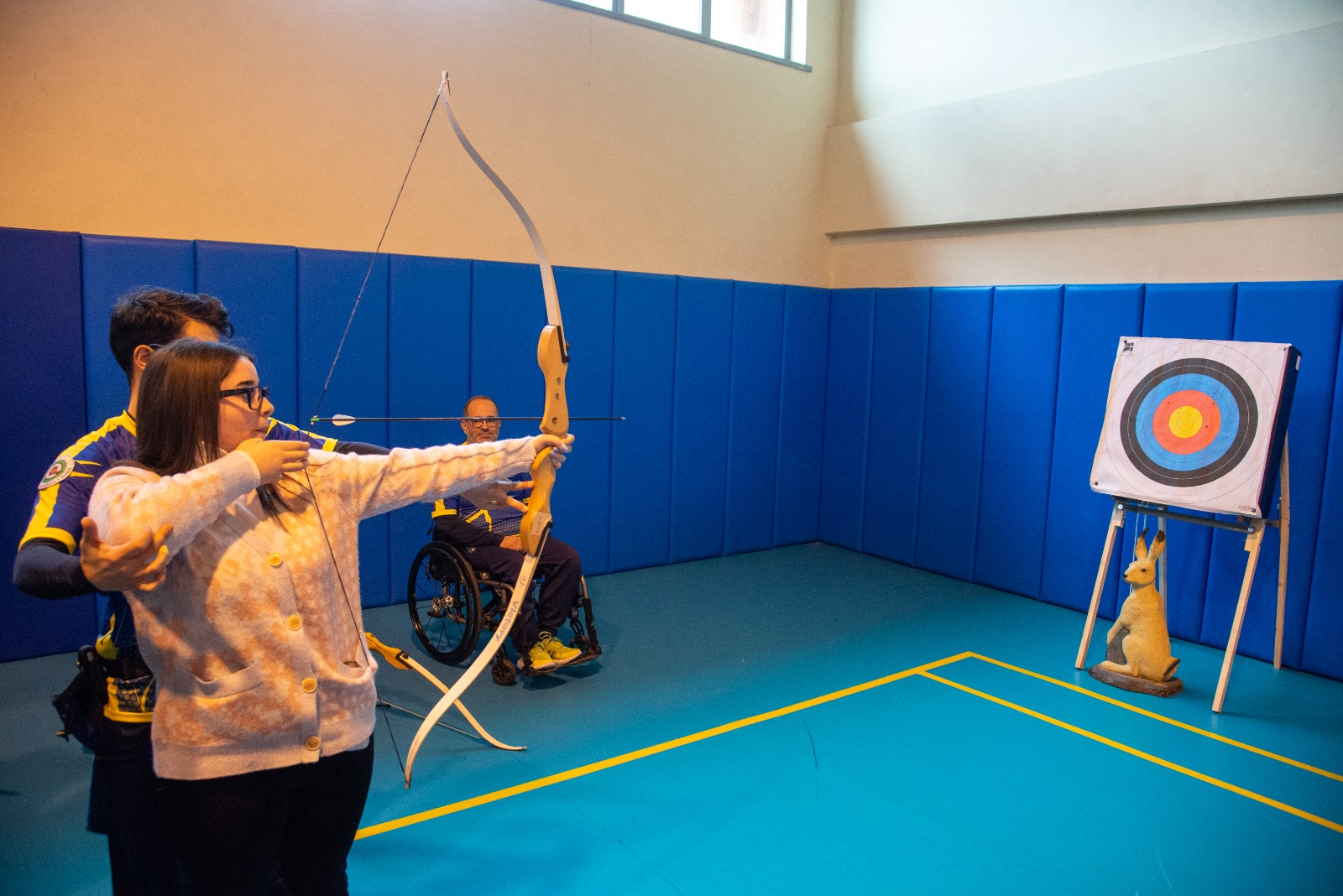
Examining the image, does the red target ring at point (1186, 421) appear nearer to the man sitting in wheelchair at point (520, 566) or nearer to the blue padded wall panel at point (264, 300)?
the man sitting in wheelchair at point (520, 566)

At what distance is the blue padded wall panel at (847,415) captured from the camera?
15.3 ft

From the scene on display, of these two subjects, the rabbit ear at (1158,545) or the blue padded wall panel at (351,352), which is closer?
the rabbit ear at (1158,545)

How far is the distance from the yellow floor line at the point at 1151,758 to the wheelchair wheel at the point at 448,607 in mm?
1490

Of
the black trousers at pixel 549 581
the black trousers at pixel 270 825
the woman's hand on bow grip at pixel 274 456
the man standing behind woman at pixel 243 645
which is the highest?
the woman's hand on bow grip at pixel 274 456

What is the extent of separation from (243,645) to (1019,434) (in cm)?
355

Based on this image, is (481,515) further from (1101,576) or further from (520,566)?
(1101,576)

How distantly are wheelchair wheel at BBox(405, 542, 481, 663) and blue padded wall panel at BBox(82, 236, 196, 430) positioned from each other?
1116mm

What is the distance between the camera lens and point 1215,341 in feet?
10.0

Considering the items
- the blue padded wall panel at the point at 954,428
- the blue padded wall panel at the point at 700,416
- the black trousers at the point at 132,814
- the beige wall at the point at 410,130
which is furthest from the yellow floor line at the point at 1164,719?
the black trousers at the point at 132,814

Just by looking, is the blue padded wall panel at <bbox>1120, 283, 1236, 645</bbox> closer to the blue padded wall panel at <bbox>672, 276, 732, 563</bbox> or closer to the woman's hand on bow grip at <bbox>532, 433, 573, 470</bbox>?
the blue padded wall panel at <bbox>672, 276, 732, 563</bbox>

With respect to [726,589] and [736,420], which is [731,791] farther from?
[736,420]

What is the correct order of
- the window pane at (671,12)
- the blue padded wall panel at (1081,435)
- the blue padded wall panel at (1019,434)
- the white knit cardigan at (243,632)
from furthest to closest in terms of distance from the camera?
the window pane at (671,12) → the blue padded wall panel at (1019,434) → the blue padded wall panel at (1081,435) → the white knit cardigan at (243,632)

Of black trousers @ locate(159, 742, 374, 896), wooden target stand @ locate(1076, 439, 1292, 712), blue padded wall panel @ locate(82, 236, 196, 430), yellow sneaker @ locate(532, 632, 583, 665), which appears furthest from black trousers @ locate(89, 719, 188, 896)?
wooden target stand @ locate(1076, 439, 1292, 712)

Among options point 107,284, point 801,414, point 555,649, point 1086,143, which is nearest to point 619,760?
point 555,649
